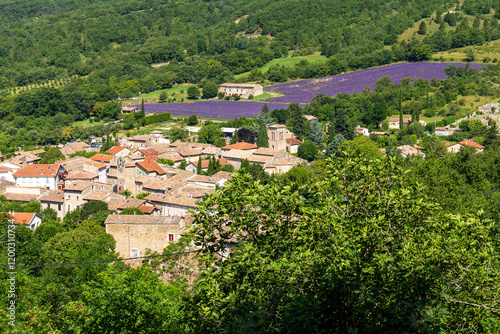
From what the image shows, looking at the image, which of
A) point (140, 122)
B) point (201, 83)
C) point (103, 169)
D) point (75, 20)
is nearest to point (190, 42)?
point (201, 83)

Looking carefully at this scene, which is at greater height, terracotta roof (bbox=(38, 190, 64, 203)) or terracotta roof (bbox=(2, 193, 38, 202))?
terracotta roof (bbox=(38, 190, 64, 203))

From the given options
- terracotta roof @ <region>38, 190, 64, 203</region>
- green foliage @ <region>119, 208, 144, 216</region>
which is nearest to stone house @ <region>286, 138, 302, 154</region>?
green foliage @ <region>119, 208, 144, 216</region>

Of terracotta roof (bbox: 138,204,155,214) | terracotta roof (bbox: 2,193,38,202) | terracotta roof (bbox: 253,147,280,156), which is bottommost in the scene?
terracotta roof (bbox: 2,193,38,202)

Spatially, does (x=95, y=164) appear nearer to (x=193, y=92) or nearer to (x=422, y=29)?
(x=193, y=92)

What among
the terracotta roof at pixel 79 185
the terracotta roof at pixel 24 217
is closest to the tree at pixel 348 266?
the terracotta roof at pixel 24 217

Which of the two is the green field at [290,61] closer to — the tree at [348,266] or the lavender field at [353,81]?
the lavender field at [353,81]

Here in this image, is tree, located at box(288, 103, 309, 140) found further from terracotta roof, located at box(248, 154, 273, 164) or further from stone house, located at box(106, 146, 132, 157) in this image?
stone house, located at box(106, 146, 132, 157)

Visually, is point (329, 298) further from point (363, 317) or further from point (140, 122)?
point (140, 122)
